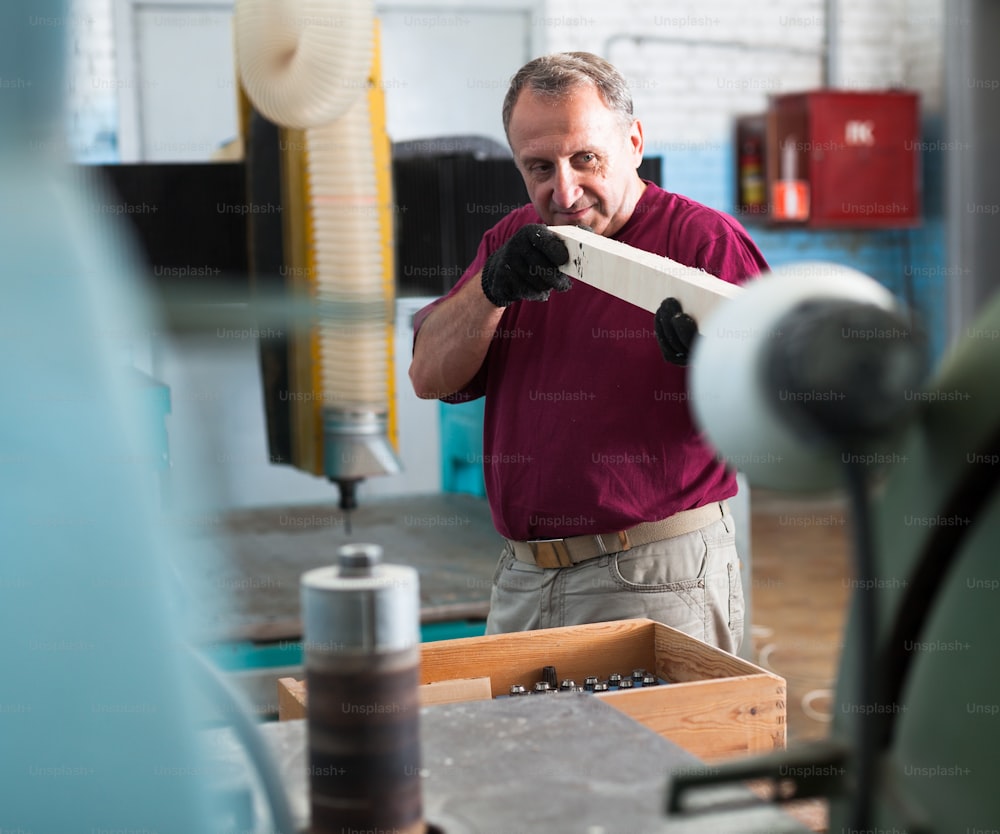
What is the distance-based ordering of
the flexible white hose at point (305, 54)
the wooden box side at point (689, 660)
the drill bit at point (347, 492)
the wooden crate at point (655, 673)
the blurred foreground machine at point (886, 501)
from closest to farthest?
1. the blurred foreground machine at point (886, 501)
2. the wooden crate at point (655, 673)
3. the wooden box side at point (689, 660)
4. the flexible white hose at point (305, 54)
5. the drill bit at point (347, 492)

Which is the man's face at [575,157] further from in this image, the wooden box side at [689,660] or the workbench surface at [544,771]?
the workbench surface at [544,771]

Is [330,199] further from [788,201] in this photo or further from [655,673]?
[788,201]

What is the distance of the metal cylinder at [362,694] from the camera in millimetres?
739

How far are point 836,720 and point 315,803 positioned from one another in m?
0.36

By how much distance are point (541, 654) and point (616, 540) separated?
298 mm

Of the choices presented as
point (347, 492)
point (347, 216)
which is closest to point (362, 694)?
point (347, 216)

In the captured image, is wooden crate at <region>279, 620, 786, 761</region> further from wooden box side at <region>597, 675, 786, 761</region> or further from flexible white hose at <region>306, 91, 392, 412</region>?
Answer: flexible white hose at <region>306, 91, 392, 412</region>

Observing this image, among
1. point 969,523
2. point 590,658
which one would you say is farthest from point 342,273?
point 969,523

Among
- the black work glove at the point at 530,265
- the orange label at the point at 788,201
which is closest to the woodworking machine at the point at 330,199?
the black work glove at the point at 530,265

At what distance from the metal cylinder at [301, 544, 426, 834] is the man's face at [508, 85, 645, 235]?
1.18m

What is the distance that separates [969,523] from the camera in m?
0.63

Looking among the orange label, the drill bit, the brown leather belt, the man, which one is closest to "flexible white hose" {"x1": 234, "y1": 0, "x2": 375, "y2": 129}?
the man

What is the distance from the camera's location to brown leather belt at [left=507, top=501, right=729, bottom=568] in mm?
1797

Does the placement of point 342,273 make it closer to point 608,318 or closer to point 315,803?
point 608,318
